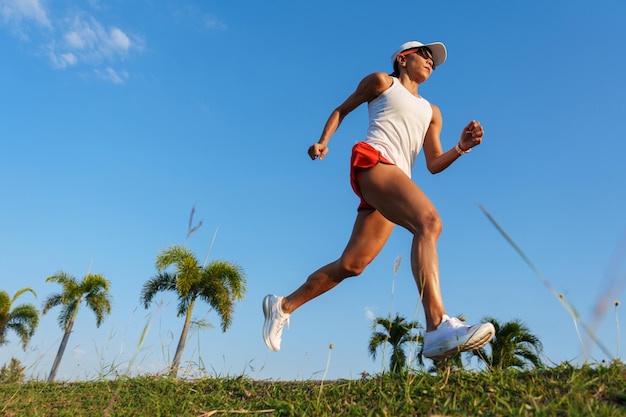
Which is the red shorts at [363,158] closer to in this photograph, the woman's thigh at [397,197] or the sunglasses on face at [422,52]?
the woman's thigh at [397,197]

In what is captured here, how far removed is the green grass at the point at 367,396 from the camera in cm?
253

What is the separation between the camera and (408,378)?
305 centimetres

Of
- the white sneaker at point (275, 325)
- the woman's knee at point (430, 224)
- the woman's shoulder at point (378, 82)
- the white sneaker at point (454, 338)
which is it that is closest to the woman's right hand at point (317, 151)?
the woman's shoulder at point (378, 82)

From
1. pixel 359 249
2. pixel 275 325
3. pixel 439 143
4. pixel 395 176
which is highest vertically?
pixel 439 143

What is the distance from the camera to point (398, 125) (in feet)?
13.5

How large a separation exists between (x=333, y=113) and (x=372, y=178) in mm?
918

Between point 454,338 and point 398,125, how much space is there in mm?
1753

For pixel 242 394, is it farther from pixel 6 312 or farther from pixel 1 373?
pixel 6 312

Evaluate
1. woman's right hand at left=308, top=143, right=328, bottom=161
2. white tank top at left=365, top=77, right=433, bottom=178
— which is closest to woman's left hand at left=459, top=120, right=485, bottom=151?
white tank top at left=365, top=77, right=433, bottom=178

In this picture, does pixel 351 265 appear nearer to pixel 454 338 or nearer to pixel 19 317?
pixel 454 338

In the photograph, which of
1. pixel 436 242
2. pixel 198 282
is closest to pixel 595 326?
pixel 436 242

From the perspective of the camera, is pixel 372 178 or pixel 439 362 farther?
pixel 372 178

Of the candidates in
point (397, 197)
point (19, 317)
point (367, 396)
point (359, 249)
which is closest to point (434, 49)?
point (397, 197)

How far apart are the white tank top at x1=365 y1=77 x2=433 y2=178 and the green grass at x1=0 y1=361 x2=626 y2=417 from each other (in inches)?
65.1
